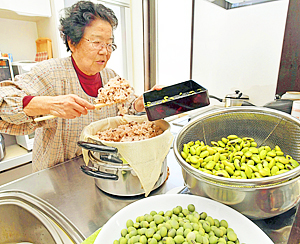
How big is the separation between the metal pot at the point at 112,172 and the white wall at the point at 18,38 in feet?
8.97

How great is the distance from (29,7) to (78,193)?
102 inches

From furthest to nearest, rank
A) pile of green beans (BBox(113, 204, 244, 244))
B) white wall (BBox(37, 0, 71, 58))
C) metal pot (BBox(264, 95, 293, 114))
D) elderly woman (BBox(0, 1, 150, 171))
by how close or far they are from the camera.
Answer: white wall (BBox(37, 0, 71, 58)), metal pot (BBox(264, 95, 293, 114)), elderly woman (BBox(0, 1, 150, 171)), pile of green beans (BBox(113, 204, 244, 244))

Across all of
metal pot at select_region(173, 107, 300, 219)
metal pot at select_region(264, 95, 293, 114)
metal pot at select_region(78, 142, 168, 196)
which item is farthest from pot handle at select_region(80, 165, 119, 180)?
metal pot at select_region(264, 95, 293, 114)

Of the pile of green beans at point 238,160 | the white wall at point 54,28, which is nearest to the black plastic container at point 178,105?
the pile of green beans at point 238,160

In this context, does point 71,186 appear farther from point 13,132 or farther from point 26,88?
point 26,88

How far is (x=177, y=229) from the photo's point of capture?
0.64 meters

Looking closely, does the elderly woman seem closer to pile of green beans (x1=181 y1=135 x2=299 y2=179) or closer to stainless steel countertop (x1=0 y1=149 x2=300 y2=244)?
stainless steel countertop (x1=0 y1=149 x2=300 y2=244)

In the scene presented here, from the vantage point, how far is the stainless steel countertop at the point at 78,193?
0.84 metres

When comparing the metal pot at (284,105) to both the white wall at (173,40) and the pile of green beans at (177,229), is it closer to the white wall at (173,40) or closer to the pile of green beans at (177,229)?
the pile of green beans at (177,229)

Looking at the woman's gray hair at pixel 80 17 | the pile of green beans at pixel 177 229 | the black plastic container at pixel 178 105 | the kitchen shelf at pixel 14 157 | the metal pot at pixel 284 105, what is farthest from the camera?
the kitchen shelf at pixel 14 157

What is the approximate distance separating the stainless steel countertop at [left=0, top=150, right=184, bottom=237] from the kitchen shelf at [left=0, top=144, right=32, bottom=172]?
1840 mm

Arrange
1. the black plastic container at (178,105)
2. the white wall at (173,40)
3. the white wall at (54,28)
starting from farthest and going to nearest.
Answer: the white wall at (173,40) → the white wall at (54,28) → the black plastic container at (178,105)

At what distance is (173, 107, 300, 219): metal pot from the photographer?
63 centimetres

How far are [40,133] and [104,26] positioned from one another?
876 mm
